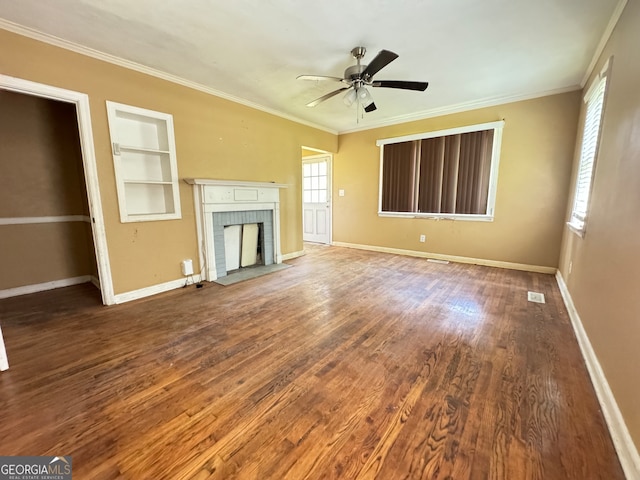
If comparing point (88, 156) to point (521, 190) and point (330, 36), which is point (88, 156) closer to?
point (330, 36)

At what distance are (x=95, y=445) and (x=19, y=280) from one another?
3308 millimetres

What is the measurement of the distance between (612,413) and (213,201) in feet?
13.3

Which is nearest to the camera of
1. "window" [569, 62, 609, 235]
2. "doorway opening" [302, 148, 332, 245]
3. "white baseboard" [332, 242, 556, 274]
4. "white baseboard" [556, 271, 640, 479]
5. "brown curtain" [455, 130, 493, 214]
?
"white baseboard" [556, 271, 640, 479]

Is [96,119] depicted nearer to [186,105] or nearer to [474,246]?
[186,105]

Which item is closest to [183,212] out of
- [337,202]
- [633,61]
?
[337,202]

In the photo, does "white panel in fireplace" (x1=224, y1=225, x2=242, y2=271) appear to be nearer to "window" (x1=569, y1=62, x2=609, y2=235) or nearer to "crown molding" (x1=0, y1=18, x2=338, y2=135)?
"crown molding" (x1=0, y1=18, x2=338, y2=135)

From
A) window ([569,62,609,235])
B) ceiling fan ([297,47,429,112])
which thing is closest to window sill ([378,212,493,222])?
window ([569,62,609,235])

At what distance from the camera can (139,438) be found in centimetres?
129

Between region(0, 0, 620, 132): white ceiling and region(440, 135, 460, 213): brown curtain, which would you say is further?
region(440, 135, 460, 213): brown curtain

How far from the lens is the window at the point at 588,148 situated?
95.2 inches

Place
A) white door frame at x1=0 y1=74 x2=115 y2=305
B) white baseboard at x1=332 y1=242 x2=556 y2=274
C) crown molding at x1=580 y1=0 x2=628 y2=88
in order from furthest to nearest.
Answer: white baseboard at x1=332 y1=242 x2=556 y2=274 → white door frame at x1=0 y1=74 x2=115 y2=305 → crown molding at x1=580 y1=0 x2=628 y2=88

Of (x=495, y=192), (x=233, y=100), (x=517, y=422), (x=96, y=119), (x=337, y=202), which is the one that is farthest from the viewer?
(x=337, y=202)

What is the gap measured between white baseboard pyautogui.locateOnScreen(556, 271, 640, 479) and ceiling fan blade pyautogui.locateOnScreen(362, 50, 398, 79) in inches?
105

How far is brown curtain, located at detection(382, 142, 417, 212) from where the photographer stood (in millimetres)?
5000
